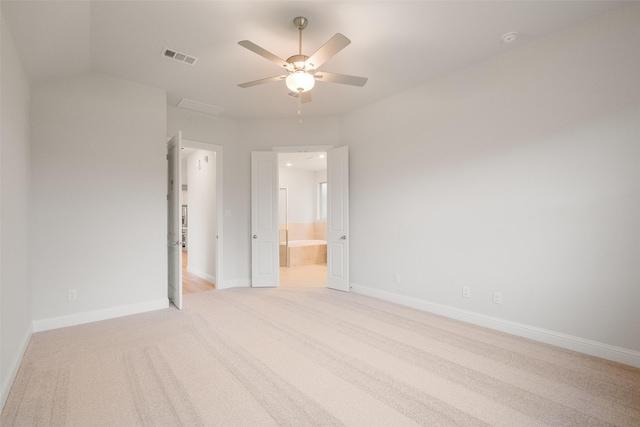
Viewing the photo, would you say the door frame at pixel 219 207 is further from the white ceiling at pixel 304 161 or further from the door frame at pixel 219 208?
the white ceiling at pixel 304 161

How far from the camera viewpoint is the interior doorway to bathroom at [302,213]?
299 inches

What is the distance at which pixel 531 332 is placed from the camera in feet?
9.93

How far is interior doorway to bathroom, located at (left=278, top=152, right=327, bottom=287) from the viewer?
759 centimetres

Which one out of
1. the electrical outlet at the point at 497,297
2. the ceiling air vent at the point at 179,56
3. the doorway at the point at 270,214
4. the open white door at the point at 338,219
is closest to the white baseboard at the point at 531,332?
the electrical outlet at the point at 497,297

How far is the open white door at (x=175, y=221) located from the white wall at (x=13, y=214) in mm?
Result: 1423

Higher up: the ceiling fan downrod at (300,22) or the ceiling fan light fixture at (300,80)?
the ceiling fan downrod at (300,22)

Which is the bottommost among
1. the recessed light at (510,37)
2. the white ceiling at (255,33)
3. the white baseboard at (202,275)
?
the white baseboard at (202,275)

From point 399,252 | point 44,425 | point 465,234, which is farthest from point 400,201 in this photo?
point 44,425

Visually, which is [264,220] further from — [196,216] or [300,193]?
[300,193]

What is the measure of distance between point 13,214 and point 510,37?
4646mm

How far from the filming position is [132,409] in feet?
6.29

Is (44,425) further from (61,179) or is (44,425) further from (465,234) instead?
(465,234)

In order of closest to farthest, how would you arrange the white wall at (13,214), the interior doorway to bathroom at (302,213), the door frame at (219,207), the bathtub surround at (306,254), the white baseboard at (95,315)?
the white wall at (13,214)
the white baseboard at (95,315)
the door frame at (219,207)
the bathtub surround at (306,254)
the interior doorway to bathroom at (302,213)

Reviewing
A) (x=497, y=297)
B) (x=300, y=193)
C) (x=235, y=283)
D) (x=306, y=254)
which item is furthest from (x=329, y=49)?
(x=300, y=193)
